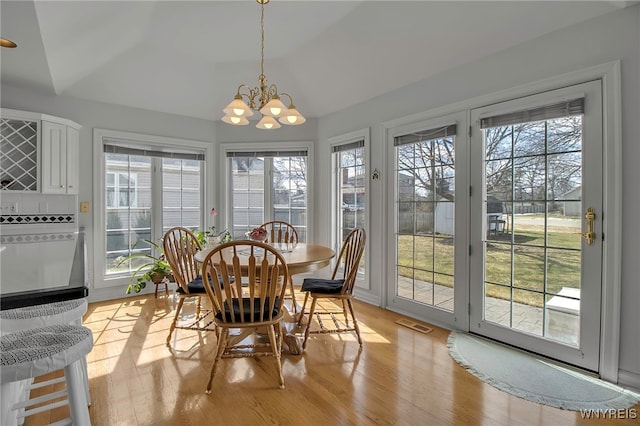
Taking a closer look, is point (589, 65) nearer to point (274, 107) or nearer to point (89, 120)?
point (274, 107)

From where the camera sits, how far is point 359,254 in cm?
258

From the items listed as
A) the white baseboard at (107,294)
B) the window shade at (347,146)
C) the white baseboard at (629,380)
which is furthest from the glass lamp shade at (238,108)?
the white baseboard at (629,380)

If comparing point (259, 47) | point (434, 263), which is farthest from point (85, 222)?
point (434, 263)

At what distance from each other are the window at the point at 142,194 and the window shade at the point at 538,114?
3.59m

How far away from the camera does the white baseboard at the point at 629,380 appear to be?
77.7 inches

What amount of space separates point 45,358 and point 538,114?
313 centimetres

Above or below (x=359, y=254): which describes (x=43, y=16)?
above

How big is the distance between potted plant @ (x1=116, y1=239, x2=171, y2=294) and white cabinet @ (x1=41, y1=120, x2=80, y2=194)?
100 centimetres

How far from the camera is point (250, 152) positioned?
4.50m

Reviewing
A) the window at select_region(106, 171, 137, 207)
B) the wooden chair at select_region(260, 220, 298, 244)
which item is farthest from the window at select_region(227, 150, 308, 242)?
the window at select_region(106, 171, 137, 207)

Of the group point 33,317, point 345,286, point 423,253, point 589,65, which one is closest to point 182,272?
point 33,317

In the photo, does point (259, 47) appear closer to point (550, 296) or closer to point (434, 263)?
point (434, 263)

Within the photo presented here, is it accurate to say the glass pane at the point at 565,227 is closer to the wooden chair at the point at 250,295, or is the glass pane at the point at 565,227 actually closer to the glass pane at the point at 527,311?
the glass pane at the point at 527,311

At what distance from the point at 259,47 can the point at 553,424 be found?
387 cm
